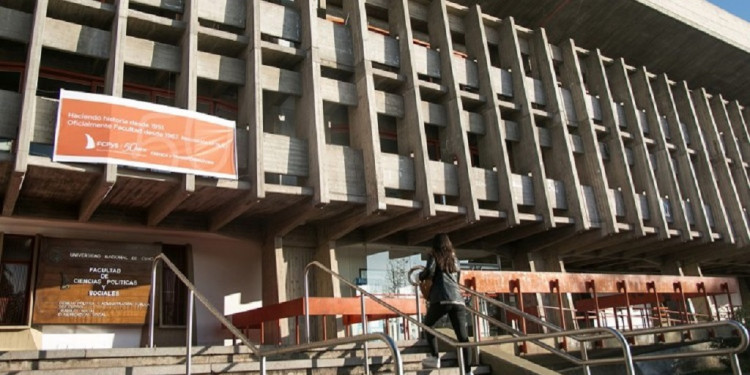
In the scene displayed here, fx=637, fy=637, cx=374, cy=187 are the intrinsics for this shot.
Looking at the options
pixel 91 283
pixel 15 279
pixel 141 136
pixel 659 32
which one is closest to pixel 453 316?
pixel 141 136

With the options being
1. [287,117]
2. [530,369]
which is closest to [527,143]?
[287,117]

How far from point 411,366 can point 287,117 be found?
8.14m

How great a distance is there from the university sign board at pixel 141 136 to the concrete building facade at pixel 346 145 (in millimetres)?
259

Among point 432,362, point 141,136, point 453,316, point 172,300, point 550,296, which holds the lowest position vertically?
point 432,362

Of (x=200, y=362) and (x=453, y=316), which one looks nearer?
(x=200, y=362)

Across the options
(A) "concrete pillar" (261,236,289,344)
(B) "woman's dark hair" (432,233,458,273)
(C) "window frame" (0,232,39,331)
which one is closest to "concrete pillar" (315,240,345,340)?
(A) "concrete pillar" (261,236,289,344)

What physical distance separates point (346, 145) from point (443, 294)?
778 centimetres

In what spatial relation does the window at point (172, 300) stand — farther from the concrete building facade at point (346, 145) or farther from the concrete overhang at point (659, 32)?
the concrete overhang at point (659, 32)

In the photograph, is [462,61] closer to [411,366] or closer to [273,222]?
[273,222]

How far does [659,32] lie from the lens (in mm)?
20828

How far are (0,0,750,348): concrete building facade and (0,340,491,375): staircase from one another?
379 cm

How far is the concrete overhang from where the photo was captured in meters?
18.8

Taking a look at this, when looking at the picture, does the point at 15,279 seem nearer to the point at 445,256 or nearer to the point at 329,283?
the point at 329,283

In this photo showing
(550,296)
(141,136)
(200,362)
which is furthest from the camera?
(550,296)
